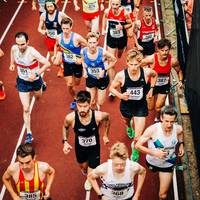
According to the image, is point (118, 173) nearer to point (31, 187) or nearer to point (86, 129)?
point (86, 129)

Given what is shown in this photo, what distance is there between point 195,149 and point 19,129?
3.46 metres

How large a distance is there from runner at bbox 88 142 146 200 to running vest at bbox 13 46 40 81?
2.79m

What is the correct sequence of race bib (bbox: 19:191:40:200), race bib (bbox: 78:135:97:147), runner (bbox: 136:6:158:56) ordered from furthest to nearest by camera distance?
runner (bbox: 136:6:158:56) → race bib (bbox: 78:135:97:147) → race bib (bbox: 19:191:40:200)

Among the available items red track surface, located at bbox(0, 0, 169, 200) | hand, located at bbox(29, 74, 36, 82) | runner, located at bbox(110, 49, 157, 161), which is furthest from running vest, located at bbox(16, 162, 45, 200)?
hand, located at bbox(29, 74, 36, 82)

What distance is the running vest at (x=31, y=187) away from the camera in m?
5.24

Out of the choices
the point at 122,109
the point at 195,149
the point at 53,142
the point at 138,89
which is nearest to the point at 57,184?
the point at 53,142

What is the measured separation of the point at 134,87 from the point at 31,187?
92.7 inches

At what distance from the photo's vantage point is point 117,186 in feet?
17.0

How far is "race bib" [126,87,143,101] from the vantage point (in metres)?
6.64

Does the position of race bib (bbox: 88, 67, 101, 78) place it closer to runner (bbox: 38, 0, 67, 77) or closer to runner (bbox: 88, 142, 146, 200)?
runner (bbox: 38, 0, 67, 77)

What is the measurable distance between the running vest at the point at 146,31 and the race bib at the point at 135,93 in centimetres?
230

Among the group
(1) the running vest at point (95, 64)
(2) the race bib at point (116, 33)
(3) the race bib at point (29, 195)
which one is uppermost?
(2) the race bib at point (116, 33)

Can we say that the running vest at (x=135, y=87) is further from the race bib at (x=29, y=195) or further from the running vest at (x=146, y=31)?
the race bib at (x=29, y=195)

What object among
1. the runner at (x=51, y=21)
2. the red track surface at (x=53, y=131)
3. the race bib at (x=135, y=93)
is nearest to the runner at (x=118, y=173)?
the red track surface at (x=53, y=131)
